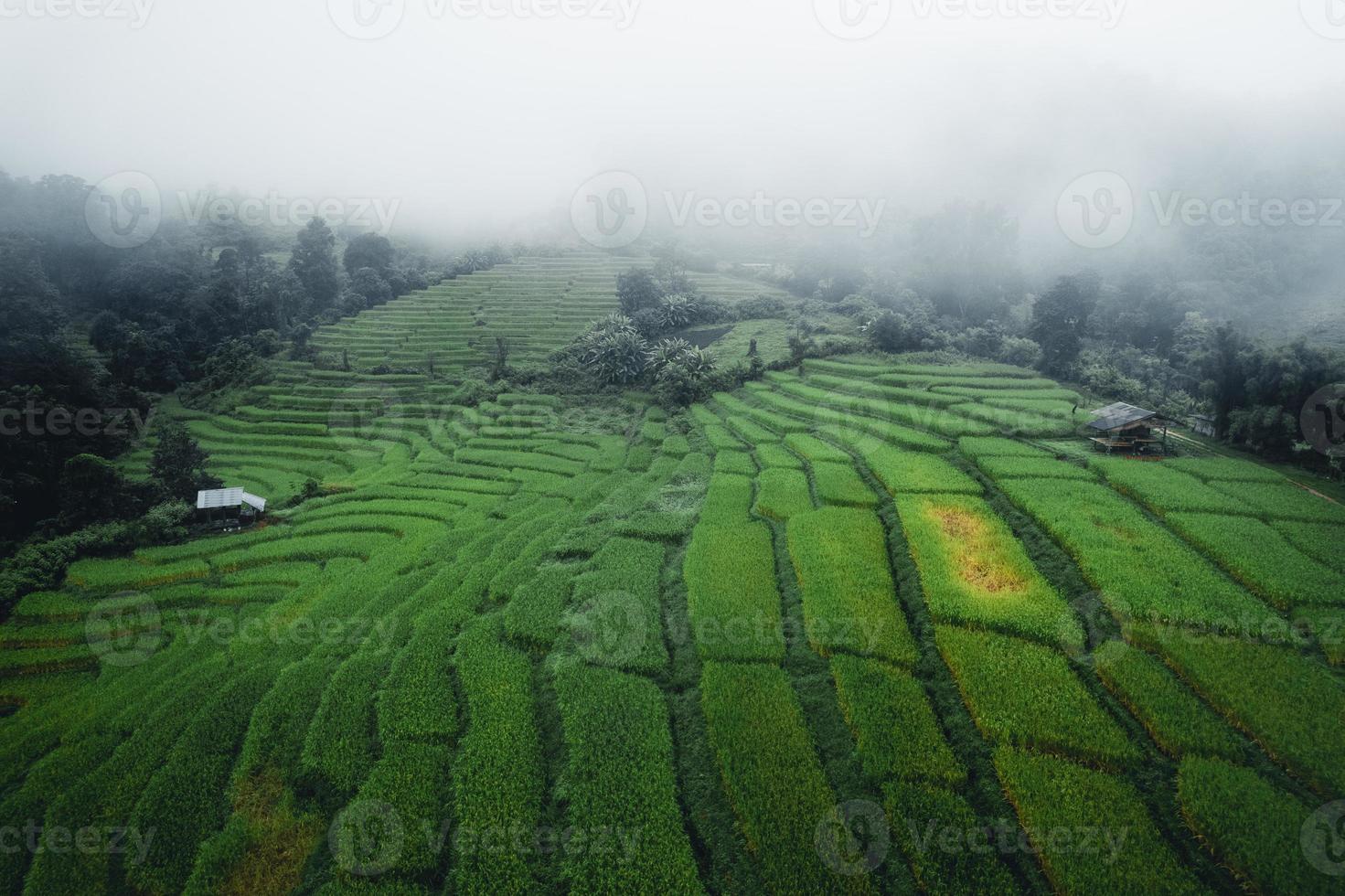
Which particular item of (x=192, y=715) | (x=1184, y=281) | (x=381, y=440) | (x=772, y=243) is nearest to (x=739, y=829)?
(x=192, y=715)

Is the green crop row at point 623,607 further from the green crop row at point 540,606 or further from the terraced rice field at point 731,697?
the green crop row at point 540,606

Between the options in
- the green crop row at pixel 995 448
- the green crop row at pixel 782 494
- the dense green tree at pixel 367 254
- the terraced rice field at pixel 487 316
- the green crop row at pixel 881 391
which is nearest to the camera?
the green crop row at pixel 782 494

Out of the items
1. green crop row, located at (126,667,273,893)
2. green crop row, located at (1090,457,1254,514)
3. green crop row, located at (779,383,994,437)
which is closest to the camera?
green crop row, located at (126,667,273,893)

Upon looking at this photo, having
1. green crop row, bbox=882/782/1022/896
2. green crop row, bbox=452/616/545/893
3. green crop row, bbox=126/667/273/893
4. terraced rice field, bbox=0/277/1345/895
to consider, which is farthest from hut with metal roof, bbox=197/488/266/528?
green crop row, bbox=882/782/1022/896

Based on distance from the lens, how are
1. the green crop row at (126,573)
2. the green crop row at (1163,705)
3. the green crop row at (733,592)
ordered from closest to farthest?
the green crop row at (1163,705)
the green crop row at (733,592)
the green crop row at (126,573)

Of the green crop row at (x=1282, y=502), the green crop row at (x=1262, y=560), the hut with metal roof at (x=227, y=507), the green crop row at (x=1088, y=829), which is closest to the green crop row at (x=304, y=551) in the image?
the hut with metal roof at (x=227, y=507)

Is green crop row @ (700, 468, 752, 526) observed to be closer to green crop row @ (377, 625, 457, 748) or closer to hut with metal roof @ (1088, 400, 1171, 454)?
green crop row @ (377, 625, 457, 748)
